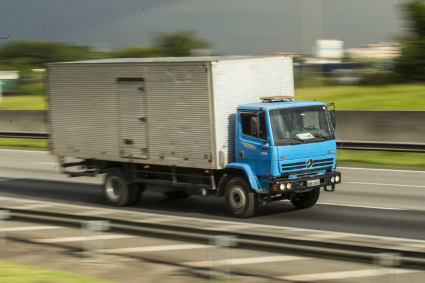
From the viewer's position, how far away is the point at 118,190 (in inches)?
534

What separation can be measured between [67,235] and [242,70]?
15.7 ft

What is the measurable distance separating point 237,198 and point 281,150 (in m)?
1.35

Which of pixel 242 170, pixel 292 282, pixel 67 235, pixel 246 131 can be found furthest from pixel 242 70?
pixel 292 282

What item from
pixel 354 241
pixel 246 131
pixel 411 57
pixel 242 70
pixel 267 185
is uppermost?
pixel 411 57

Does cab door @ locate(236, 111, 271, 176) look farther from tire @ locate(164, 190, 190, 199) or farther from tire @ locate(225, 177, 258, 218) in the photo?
tire @ locate(164, 190, 190, 199)

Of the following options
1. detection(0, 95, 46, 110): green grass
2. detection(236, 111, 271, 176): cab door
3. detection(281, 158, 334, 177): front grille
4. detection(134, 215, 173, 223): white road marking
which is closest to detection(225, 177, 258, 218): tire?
detection(236, 111, 271, 176): cab door

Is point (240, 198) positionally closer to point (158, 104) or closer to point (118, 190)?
point (158, 104)

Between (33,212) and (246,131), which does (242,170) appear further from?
(33,212)

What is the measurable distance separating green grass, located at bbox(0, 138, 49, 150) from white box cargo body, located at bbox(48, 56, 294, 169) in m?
13.6

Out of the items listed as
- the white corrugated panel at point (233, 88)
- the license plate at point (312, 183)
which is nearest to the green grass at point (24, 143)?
the white corrugated panel at point (233, 88)

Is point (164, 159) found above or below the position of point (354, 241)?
above

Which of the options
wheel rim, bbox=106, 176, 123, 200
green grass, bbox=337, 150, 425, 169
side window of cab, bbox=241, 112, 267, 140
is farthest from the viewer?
green grass, bbox=337, 150, 425, 169

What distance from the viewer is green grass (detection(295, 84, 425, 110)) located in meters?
32.2

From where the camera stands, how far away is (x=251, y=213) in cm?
1125
